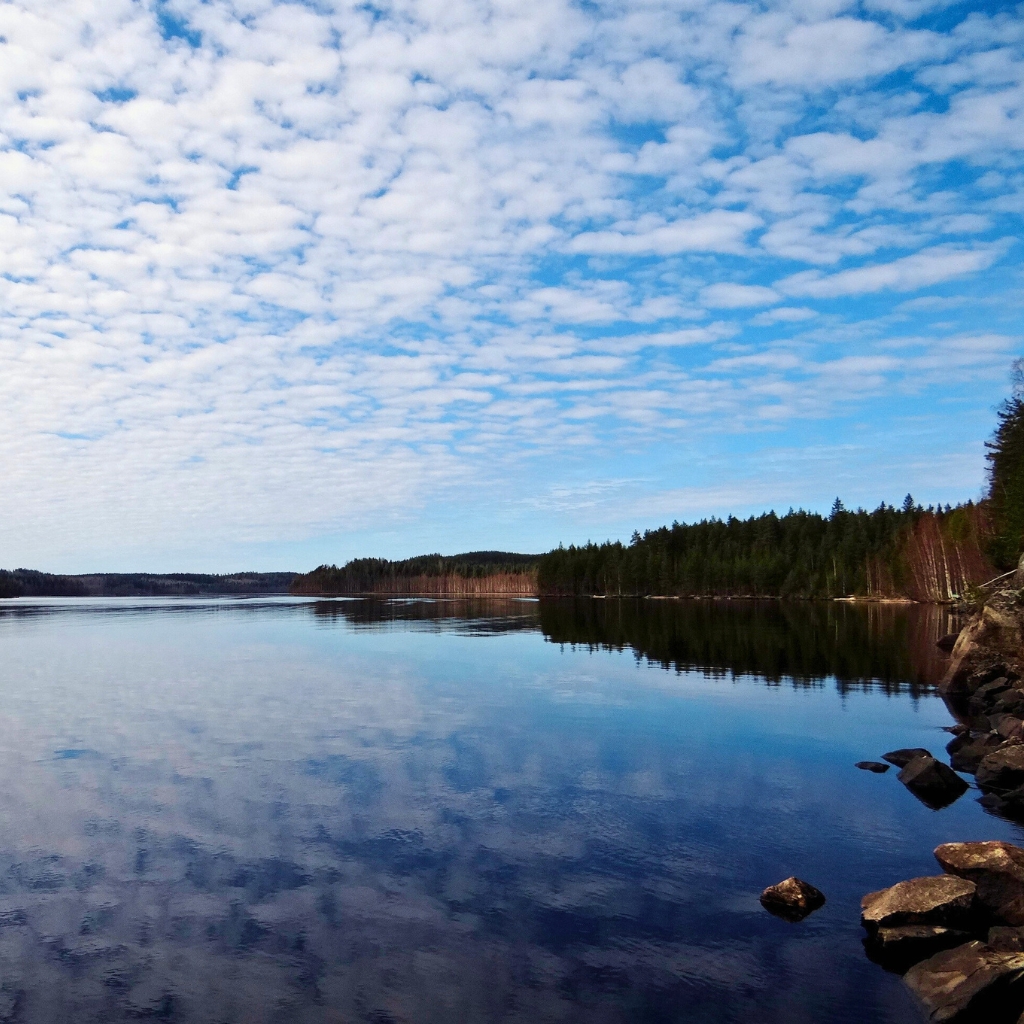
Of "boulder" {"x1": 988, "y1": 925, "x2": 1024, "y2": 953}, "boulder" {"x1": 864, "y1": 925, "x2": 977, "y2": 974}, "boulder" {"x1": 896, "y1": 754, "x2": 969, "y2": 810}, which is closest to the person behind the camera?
"boulder" {"x1": 988, "y1": 925, "x2": 1024, "y2": 953}

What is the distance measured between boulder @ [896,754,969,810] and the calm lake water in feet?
2.28

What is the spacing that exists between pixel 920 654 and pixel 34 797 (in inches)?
2282

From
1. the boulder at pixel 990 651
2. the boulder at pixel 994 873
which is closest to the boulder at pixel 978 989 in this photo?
the boulder at pixel 994 873

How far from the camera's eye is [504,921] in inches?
574

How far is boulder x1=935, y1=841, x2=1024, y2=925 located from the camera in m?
13.5

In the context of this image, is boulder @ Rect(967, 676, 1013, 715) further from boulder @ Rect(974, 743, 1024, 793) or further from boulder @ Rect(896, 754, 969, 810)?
boulder @ Rect(896, 754, 969, 810)

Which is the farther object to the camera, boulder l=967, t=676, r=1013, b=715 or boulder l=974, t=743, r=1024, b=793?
boulder l=967, t=676, r=1013, b=715

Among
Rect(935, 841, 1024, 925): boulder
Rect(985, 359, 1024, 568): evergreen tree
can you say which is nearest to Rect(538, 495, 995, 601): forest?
Rect(985, 359, 1024, 568): evergreen tree

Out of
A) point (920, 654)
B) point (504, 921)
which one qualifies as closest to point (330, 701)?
point (504, 921)

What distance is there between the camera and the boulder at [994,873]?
13.5 metres

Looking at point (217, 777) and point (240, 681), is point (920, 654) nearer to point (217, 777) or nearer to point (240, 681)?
point (240, 681)

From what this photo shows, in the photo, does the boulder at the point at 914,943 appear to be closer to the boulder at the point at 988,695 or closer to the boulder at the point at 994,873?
the boulder at the point at 994,873

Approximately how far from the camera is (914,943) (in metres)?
13.2

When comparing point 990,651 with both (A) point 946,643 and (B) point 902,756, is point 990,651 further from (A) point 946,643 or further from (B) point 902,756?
(A) point 946,643
